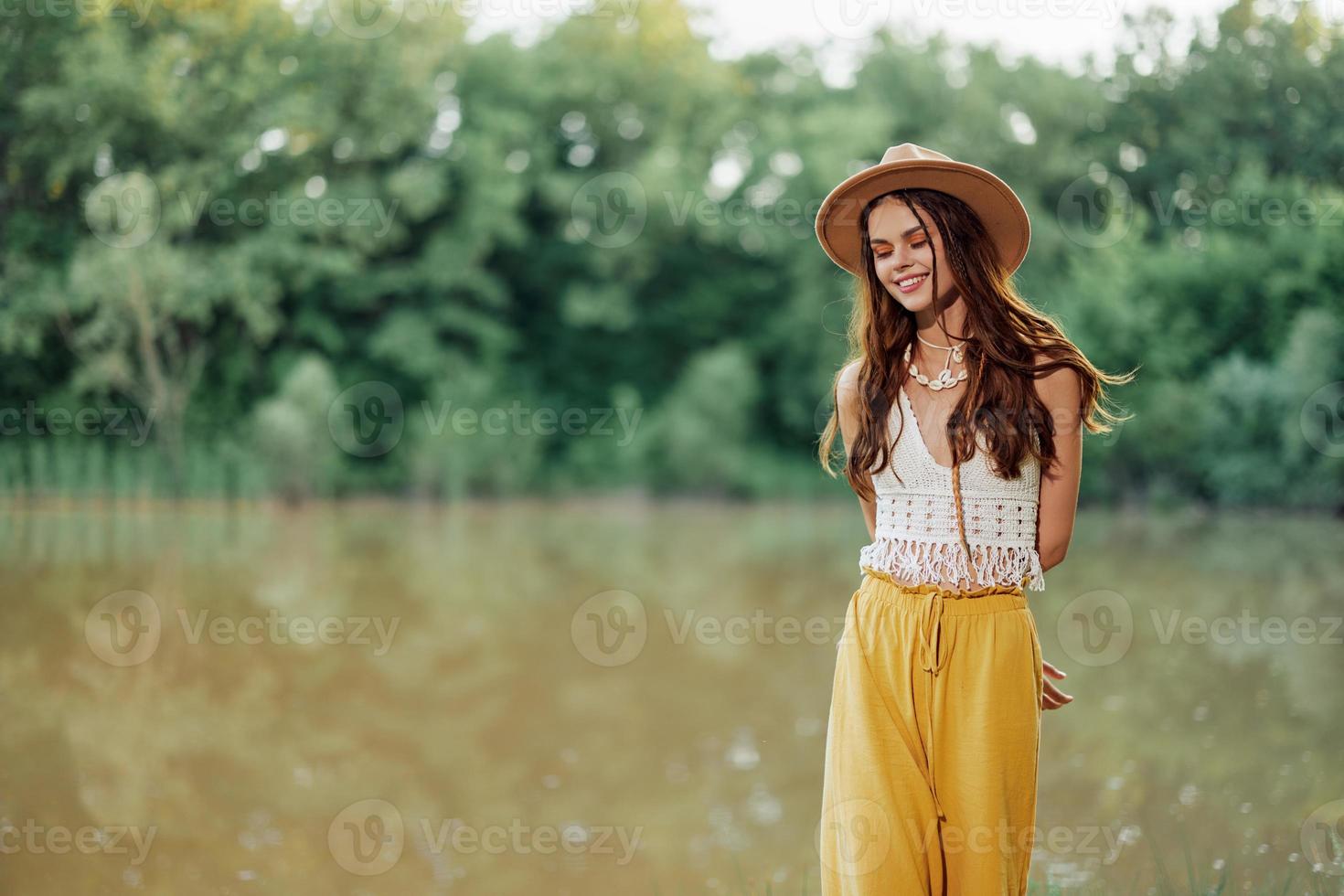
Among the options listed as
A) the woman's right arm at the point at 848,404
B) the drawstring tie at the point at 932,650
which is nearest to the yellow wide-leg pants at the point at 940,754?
the drawstring tie at the point at 932,650

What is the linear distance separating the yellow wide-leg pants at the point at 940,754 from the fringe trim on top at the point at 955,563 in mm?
25

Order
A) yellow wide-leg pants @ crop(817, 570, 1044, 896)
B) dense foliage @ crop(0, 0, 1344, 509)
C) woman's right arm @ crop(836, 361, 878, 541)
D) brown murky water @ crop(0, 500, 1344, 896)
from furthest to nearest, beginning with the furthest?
dense foliage @ crop(0, 0, 1344, 509)
brown murky water @ crop(0, 500, 1344, 896)
woman's right arm @ crop(836, 361, 878, 541)
yellow wide-leg pants @ crop(817, 570, 1044, 896)

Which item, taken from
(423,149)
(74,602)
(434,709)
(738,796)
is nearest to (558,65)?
(423,149)

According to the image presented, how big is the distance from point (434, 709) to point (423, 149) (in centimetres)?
1423

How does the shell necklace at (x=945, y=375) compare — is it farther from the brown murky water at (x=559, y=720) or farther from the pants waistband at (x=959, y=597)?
the brown murky water at (x=559, y=720)

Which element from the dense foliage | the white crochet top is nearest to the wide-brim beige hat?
the white crochet top

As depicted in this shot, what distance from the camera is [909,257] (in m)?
1.99

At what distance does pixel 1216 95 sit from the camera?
11086 mm

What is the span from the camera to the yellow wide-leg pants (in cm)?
183

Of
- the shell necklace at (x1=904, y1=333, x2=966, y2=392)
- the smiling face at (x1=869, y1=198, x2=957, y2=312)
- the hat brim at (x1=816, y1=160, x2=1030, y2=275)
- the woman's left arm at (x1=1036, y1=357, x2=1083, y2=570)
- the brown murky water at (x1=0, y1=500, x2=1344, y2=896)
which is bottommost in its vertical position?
the brown murky water at (x1=0, y1=500, x2=1344, y2=896)

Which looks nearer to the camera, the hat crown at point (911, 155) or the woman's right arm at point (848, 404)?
the hat crown at point (911, 155)

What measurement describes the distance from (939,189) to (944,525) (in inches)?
20.9

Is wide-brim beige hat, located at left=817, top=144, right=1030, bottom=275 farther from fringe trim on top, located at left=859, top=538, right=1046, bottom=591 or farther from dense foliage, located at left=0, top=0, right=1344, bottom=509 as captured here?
dense foliage, located at left=0, top=0, right=1344, bottom=509

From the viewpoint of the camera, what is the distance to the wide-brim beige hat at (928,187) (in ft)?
6.35
